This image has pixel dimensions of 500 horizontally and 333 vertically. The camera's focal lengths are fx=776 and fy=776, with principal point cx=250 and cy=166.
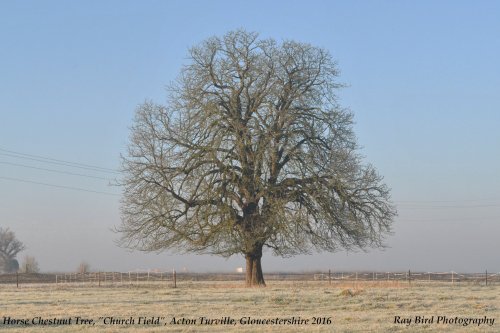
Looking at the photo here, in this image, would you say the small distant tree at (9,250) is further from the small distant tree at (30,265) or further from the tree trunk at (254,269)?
the tree trunk at (254,269)

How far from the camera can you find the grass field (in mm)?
19922

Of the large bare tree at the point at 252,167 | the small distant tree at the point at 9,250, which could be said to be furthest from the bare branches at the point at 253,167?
the small distant tree at the point at 9,250

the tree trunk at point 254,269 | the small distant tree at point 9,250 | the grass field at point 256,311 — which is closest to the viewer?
the grass field at point 256,311

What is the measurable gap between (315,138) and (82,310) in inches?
697

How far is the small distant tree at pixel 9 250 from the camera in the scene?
11181 cm

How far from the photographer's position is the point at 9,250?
11388 centimetres

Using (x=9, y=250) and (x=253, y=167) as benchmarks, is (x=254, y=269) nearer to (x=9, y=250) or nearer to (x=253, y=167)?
(x=253, y=167)

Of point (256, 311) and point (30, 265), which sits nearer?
point (256, 311)

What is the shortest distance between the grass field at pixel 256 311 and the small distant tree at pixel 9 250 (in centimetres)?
8456

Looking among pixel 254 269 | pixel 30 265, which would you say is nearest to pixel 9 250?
pixel 30 265

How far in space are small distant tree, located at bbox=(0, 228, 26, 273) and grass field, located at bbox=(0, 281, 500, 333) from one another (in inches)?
3329

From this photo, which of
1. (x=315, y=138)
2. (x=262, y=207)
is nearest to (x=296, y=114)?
(x=315, y=138)

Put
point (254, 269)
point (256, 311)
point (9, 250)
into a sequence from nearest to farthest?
point (256, 311) → point (254, 269) → point (9, 250)

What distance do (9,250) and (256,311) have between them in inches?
3818
